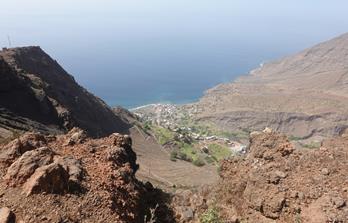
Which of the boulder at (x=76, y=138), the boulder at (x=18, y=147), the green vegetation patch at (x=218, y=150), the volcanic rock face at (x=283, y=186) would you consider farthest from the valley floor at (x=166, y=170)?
the boulder at (x=18, y=147)

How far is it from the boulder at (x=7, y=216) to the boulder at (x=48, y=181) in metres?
0.56

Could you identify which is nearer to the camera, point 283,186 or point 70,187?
point 70,187

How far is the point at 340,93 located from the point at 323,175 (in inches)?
5479

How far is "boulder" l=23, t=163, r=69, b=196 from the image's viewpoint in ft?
29.5

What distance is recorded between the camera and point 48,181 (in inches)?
358

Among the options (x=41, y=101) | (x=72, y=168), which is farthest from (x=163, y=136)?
(x=72, y=168)

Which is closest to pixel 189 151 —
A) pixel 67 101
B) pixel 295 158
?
pixel 67 101

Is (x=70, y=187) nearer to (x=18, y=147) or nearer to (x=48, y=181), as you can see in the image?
(x=48, y=181)

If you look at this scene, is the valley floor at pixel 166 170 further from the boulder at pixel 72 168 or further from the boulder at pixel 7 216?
the boulder at pixel 7 216

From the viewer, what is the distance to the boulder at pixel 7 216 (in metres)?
8.21

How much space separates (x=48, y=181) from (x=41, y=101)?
32.6 meters

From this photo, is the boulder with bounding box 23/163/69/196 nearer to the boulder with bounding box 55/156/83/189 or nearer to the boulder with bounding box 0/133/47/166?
the boulder with bounding box 55/156/83/189

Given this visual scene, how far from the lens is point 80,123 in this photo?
45625 mm

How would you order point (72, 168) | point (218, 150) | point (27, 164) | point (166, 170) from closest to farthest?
1. point (27, 164)
2. point (72, 168)
3. point (166, 170)
4. point (218, 150)
